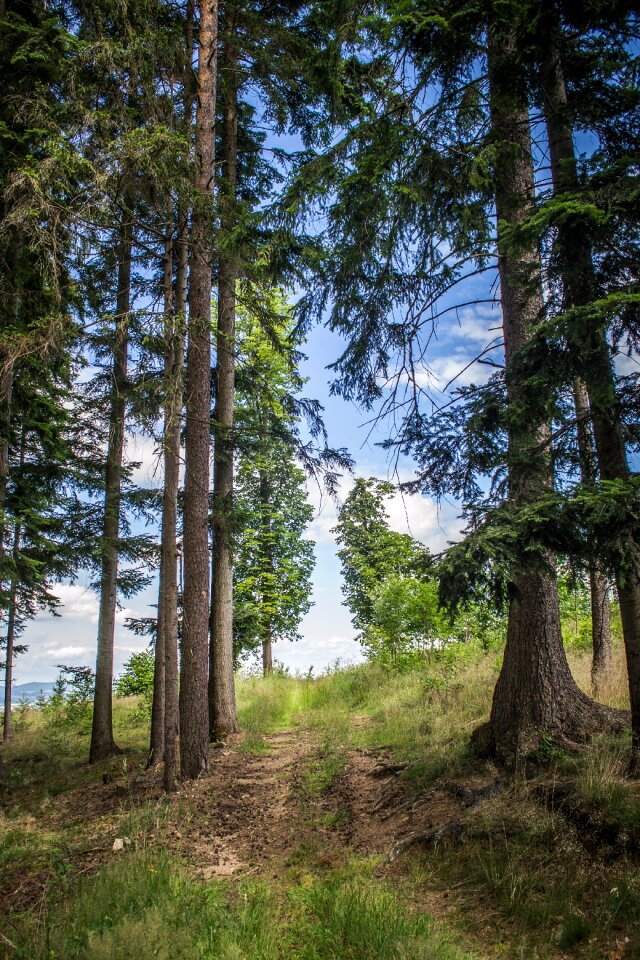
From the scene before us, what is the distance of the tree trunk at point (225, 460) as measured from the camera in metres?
10.2

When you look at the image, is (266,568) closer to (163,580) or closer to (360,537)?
(360,537)

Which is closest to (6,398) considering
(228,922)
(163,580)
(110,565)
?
(163,580)

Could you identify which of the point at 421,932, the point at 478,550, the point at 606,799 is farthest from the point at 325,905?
the point at 478,550

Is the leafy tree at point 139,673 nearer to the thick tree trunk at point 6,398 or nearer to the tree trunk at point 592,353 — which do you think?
the thick tree trunk at point 6,398

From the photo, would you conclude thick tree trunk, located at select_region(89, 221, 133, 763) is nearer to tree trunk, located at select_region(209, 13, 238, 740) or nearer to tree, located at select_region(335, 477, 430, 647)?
tree trunk, located at select_region(209, 13, 238, 740)

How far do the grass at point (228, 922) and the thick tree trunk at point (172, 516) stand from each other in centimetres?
344

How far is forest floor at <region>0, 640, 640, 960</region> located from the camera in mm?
3469

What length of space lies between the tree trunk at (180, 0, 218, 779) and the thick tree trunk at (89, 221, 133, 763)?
3026 millimetres

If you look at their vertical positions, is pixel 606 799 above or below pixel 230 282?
below

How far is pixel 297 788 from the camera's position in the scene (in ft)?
23.7

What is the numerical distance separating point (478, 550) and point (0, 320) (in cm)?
955

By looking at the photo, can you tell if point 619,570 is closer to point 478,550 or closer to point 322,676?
point 478,550

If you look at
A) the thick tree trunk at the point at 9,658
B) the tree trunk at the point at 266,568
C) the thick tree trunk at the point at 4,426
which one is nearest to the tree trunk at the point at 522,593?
the thick tree trunk at the point at 4,426

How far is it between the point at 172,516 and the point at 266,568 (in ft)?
Result: 42.7
